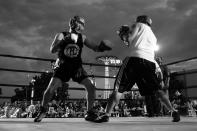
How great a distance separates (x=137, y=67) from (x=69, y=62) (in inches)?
31.7

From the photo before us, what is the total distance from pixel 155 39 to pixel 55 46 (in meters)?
1.18

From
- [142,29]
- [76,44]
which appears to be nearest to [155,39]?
[142,29]

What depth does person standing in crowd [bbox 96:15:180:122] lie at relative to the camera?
2.81 meters

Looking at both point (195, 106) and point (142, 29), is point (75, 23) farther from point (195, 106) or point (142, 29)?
point (195, 106)

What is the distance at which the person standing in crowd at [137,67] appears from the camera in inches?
110

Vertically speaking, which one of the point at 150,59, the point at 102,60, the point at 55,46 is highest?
the point at 102,60

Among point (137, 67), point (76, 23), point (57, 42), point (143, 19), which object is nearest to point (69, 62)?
point (57, 42)

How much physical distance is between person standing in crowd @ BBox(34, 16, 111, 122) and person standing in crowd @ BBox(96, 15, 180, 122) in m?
0.41

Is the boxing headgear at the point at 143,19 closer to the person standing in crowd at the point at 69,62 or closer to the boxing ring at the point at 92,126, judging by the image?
the person standing in crowd at the point at 69,62

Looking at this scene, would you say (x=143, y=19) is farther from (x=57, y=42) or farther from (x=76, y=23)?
(x=57, y=42)

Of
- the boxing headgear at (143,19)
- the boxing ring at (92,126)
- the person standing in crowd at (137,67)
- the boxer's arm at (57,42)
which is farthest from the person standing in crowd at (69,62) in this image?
the boxing headgear at (143,19)

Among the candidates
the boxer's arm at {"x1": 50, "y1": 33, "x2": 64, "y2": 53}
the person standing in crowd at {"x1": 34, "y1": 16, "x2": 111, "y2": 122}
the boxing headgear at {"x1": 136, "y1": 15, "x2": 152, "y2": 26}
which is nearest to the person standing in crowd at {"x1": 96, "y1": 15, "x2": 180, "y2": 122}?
the boxing headgear at {"x1": 136, "y1": 15, "x2": 152, "y2": 26}

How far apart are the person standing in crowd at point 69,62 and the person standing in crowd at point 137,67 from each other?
41 centimetres

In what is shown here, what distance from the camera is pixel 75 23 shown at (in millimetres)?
3180
